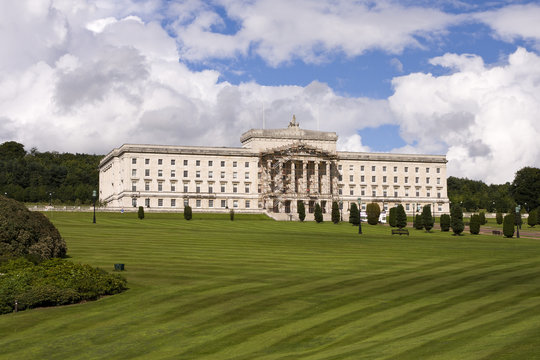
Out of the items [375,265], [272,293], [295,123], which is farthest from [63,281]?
[295,123]

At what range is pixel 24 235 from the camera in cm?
4344

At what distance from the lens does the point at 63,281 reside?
115 feet

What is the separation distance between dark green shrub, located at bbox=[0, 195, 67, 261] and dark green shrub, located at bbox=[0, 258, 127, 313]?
4.42 meters

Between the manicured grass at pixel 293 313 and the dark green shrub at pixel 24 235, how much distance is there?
255 centimetres

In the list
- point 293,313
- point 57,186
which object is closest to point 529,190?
point 57,186

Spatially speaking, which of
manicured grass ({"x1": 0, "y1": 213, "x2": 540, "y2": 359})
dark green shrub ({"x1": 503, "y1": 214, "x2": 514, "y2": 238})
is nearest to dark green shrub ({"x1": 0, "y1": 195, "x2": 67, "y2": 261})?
manicured grass ({"x1": 0, "y1": 213, "x2": 540, "y2": 359})

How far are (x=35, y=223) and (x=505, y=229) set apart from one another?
65.8 m

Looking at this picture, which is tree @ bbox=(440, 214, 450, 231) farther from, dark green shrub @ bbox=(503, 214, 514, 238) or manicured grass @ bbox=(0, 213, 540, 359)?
manicured grass @ bbox=(0, 213, 540, 359)

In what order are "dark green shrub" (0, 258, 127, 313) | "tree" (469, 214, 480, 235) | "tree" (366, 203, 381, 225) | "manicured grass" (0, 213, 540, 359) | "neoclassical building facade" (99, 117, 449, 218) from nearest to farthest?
1. "manicured grass" (0, 213, 540, 359)
2. "dark green shrub" (0, 258, 127, 313)
3. "tree" (469, 214, 480, 235)
4. "tree" (366, 203, 381, 225)
5. "neoclassical building facade" (99, 117, 449, 218)

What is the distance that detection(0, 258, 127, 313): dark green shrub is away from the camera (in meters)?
33.2

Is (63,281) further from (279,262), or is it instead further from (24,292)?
(279,262)

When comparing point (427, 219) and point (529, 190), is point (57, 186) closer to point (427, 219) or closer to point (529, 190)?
point (427, 219)

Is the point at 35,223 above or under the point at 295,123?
under

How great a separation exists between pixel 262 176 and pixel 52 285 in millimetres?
132923
